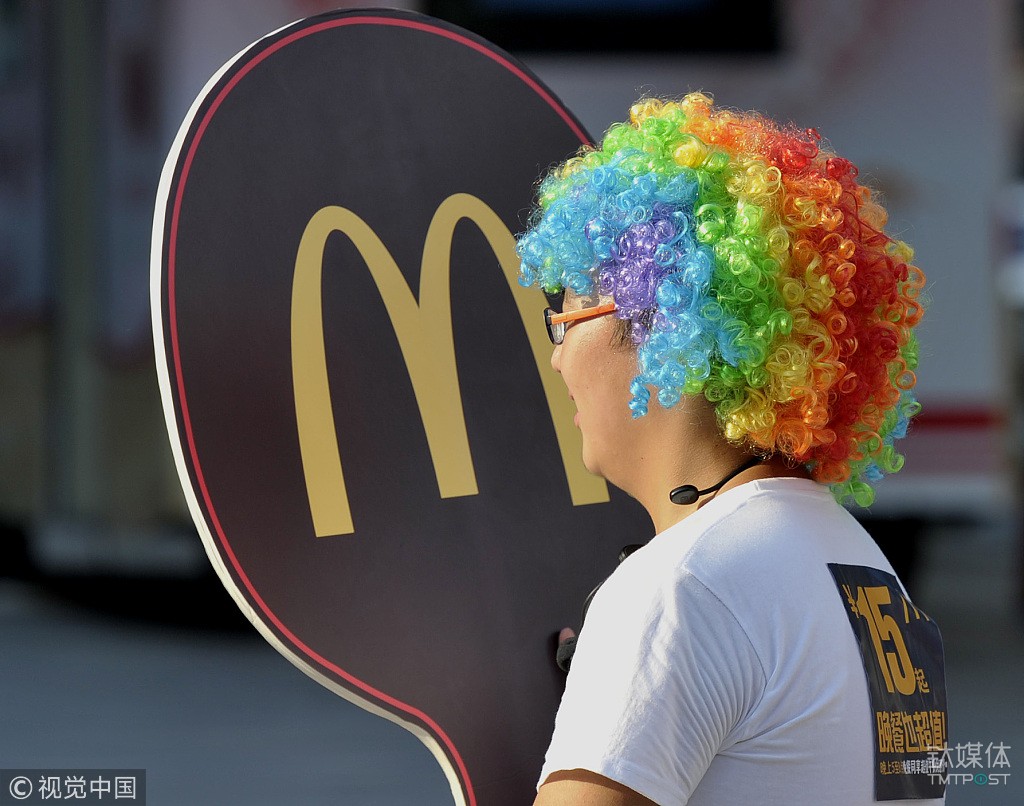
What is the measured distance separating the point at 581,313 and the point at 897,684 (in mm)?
490

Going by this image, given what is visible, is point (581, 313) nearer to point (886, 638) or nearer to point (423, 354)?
point (423, 354)

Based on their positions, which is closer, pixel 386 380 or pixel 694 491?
pixel 694 491

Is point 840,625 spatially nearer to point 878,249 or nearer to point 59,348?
point 878,249

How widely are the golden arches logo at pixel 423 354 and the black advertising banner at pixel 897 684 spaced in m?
0.58

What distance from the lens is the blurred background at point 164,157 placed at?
19.0 feet

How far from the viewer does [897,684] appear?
1.33m

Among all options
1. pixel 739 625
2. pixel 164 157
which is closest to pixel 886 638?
pixel 739 625

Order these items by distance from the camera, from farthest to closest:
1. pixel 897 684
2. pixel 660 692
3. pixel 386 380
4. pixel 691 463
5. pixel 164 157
Result: pixel 164 157, pixel 386 380, pixel 691 463, pixel 897 684, pixel 660 692

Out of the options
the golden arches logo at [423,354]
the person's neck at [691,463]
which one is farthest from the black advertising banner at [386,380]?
the person's neck at [691,463]

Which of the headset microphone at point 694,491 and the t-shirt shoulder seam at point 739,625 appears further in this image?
the headset microphone at point 694,491

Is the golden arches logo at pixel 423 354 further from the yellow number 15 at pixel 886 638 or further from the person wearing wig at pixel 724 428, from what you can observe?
the yellow number 15 at pixel 886 638

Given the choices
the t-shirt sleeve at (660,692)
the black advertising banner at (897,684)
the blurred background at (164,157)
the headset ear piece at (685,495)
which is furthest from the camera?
the blurred background at (164,157)

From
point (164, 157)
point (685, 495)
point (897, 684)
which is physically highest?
point (164, 157)

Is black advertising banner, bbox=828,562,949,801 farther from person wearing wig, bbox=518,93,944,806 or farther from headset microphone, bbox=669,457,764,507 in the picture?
headset microphone, bbox=669,457,764,507
